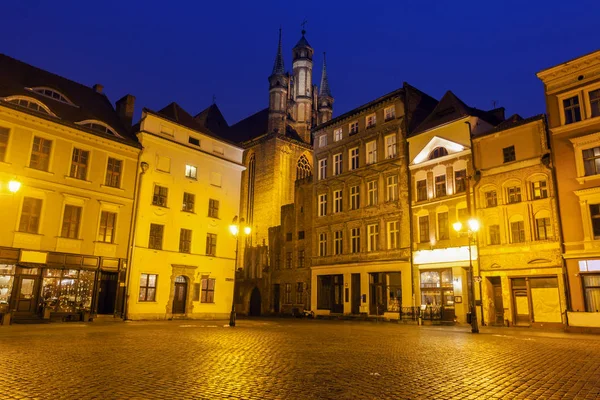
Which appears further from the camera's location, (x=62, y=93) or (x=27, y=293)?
(x=62, y=93)

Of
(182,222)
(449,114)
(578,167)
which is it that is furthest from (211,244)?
(578,167)

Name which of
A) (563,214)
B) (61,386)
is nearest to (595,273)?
(563,214)

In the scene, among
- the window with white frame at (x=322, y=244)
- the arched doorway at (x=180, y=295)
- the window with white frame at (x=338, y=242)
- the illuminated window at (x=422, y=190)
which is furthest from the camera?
the window with white frame at (x=322, y=244)

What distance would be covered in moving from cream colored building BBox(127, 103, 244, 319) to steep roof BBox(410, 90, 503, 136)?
16.1 m

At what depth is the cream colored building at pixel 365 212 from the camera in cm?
3581

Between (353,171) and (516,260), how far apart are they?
1630 centimetres

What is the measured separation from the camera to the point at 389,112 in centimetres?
3853

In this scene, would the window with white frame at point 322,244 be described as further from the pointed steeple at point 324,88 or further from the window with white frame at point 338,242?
the pointed steeple at point 324,88

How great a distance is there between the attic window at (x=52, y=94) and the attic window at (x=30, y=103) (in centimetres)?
263

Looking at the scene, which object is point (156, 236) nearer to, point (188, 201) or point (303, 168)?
point (188, 201)

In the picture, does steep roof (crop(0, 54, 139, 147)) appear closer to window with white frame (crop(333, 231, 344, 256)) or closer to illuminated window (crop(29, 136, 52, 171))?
illuminated window (crop(29, 136, 52, 171))

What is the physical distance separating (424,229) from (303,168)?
31.9m

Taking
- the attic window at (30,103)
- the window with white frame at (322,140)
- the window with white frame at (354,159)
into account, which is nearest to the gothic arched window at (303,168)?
the window with white frame at (322,140)

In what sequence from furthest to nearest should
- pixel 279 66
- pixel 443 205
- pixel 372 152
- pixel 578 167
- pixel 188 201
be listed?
pixel 279 66, pixel 372 152, pixel 188 201, pixel 443 205, pixel 578 167
